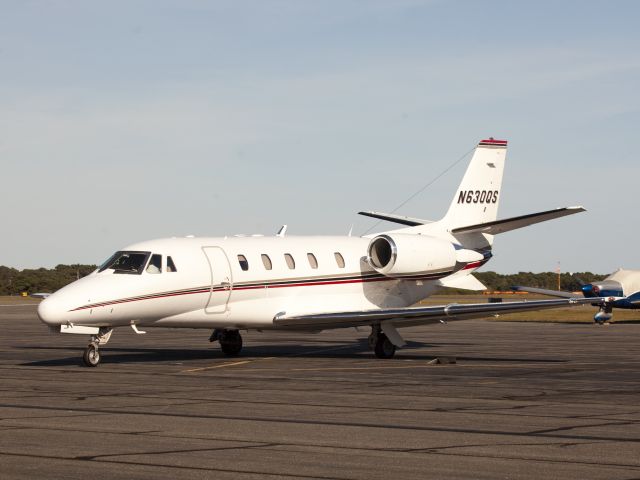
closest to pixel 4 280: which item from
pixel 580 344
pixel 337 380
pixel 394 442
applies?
pixel 580 344

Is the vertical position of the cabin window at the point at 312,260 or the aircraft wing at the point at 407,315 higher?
the cabin window at the point at 312,260

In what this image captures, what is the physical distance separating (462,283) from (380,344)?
465cm

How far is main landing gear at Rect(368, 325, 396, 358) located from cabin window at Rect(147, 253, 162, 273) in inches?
224

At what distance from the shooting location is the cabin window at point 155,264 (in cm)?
2358

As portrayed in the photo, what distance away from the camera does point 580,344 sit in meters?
31.5

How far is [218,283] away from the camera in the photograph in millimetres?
24562

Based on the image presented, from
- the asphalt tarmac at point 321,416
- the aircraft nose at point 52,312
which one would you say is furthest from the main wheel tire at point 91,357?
the aircraft nose at point 52,312

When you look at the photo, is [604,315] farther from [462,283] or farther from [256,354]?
[256,354]

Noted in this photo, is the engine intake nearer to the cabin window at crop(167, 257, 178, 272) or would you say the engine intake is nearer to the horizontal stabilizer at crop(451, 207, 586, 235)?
the horizontal stabilizer at crop(451, 207, 586, 235)

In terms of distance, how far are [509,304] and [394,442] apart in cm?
1332

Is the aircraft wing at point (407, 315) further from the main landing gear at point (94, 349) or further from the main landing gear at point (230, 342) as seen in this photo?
the main landing gear at point (94, 349)

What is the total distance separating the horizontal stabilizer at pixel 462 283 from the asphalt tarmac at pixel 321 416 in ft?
9.41

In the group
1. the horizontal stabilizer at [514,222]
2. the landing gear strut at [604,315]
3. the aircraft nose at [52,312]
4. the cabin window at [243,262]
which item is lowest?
the aircraft nose at [52,312]

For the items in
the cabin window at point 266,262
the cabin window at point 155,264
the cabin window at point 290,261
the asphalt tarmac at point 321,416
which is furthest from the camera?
the cabin window at point 290,261
